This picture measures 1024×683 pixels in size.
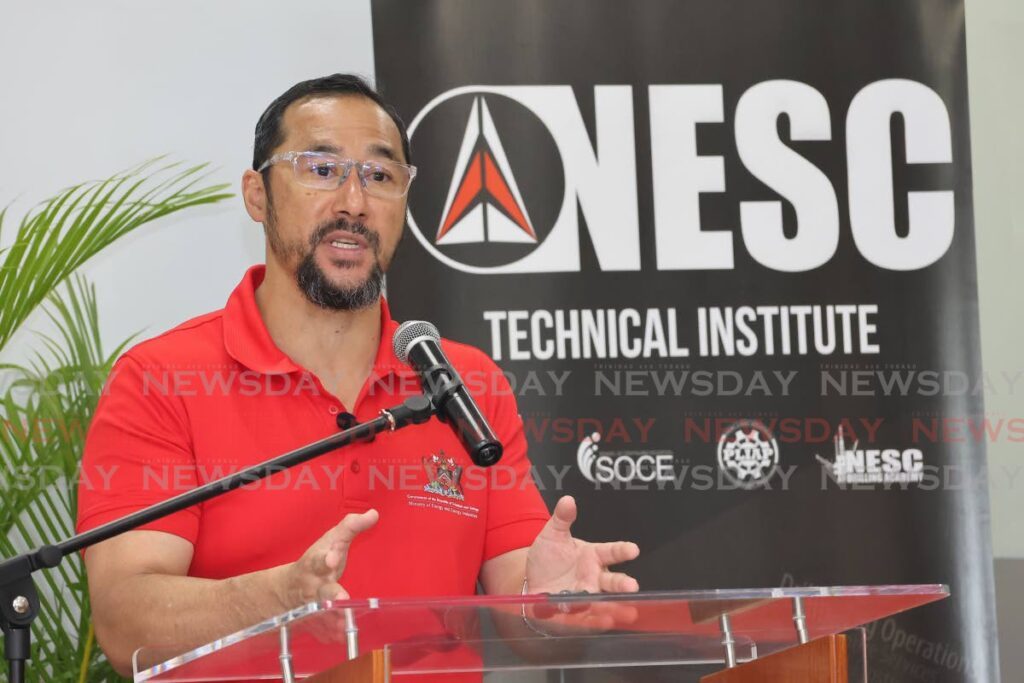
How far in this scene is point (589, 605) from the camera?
1730mm

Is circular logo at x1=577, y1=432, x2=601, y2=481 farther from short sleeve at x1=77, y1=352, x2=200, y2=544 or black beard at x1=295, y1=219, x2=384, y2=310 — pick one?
short sleeve at x1=77, y1=352, x2=200, y2=544

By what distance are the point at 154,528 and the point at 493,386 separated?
94cm

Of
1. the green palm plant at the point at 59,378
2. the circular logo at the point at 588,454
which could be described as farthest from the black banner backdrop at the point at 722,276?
the green palm plant at the point at 59,378

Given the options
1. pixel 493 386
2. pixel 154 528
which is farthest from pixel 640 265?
pixel 154 528

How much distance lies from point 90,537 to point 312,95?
1.51 meters

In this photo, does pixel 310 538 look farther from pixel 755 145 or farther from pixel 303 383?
pixel 755 145

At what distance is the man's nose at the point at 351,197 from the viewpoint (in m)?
3.01

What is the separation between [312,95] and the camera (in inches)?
123

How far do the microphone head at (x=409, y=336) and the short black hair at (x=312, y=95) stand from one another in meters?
0.98

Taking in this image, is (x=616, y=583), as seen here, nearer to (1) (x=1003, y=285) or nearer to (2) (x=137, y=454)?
(2) (x=137, y=454)

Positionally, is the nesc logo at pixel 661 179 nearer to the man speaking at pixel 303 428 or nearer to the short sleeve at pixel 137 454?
→ the man speaking at pixel 303 428

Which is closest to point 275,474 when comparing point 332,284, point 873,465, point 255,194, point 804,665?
point 332,284

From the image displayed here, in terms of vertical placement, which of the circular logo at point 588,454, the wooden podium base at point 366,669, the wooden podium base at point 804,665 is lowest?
the wooden podium base at point 804,665

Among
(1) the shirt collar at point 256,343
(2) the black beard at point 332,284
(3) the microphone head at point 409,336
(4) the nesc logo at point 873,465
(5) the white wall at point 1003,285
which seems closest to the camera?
(3) the microphone head at point 409,336
